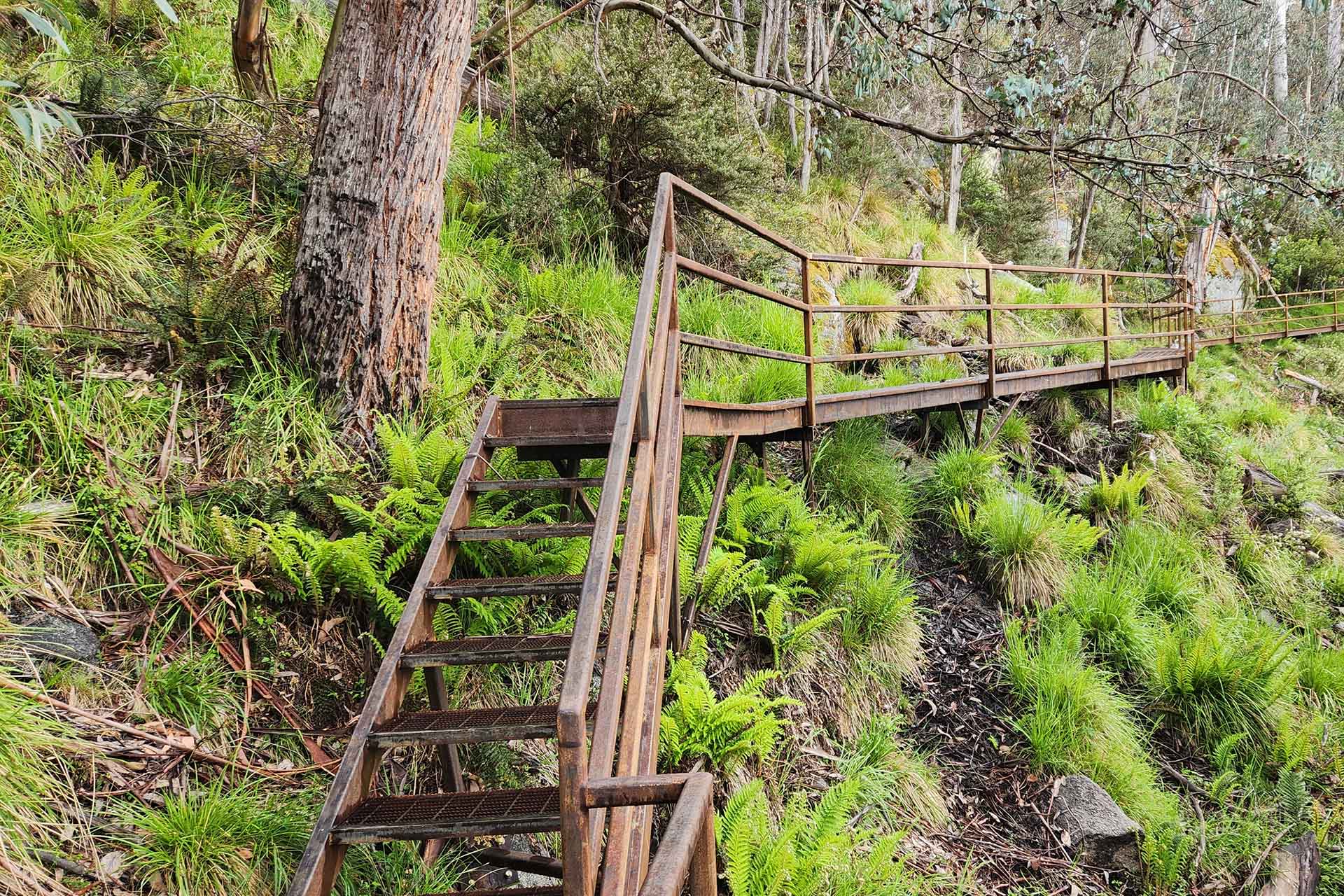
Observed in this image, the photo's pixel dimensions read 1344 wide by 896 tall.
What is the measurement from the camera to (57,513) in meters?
3.58

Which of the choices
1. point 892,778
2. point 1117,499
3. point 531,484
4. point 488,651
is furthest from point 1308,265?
point 488,651

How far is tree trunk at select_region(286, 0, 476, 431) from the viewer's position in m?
4.63

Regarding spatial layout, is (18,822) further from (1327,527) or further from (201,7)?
(1327,527)

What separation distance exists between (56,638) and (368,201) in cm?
257

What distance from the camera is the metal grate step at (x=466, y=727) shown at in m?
2.87

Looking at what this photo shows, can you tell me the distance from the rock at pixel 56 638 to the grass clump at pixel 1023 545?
205 inches

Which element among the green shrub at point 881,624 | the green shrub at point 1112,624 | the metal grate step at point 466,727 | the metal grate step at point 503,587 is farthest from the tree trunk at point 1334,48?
the metal grate step at point 466,727

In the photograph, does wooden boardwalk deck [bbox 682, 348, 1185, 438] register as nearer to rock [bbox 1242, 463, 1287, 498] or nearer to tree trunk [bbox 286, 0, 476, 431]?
rock [bbox 1242, 463, 1287, 498]

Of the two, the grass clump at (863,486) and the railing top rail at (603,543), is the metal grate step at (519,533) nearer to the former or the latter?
the railing top rail at (603,543)

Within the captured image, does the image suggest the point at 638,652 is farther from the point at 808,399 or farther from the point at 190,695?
the point at 808,399

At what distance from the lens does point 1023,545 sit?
5.98 m

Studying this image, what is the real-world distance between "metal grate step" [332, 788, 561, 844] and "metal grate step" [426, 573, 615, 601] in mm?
810

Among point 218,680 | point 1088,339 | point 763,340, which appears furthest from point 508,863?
point 1088,339

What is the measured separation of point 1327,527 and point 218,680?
9.15m
